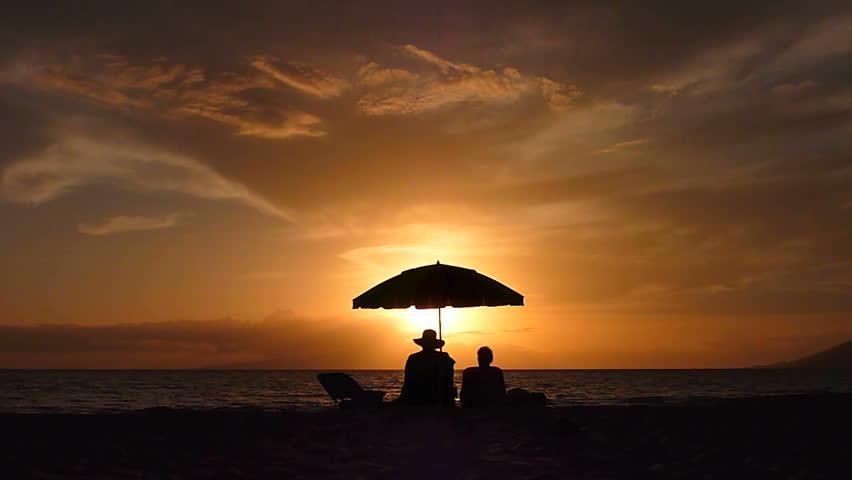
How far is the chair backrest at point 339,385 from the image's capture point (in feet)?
44.9

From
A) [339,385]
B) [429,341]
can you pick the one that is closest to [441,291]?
[429,341]

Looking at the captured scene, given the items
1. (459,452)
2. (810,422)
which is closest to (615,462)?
(459,452)

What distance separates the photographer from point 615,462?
7555mm

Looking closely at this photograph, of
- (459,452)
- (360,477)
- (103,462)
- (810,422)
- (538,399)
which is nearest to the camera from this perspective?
(360,477)

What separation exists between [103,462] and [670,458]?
5692 millimetres

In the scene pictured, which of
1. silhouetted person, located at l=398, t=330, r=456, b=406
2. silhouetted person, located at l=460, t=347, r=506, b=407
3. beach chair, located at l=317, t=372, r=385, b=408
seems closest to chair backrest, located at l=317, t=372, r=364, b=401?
beach chair, located at l=317, t=372, r=385, b=408

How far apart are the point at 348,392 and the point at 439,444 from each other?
17.8 feet

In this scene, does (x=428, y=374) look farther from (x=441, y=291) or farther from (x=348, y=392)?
(x=348, y=392)

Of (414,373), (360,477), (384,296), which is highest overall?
(384,296)

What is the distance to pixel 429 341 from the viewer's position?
Result: 12.1m

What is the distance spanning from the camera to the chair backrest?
44.9 feet

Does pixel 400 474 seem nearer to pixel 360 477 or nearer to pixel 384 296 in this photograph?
pixel 360 477

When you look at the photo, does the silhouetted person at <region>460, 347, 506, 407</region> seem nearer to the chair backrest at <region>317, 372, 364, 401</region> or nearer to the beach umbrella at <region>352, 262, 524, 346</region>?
the beach umbrella at <region>352, 262, 524, 346</region>

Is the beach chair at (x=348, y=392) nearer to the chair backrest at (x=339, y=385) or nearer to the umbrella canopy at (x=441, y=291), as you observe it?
the chair backrest at (x=339, y=385)
